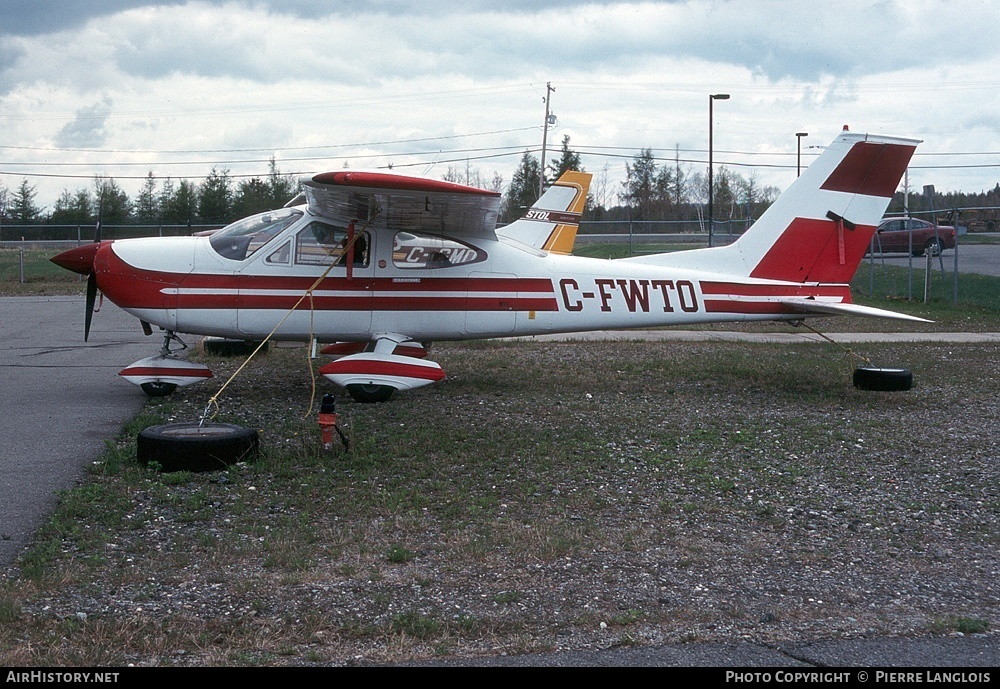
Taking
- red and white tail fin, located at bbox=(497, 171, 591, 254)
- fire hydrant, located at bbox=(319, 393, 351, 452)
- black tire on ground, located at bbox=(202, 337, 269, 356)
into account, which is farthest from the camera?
red and white tail fin, located at bbox=(497, 171, 591, 254)

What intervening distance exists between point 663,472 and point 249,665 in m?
3.96

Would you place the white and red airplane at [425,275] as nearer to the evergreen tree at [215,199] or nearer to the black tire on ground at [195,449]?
the black tire on ground at [195,449]

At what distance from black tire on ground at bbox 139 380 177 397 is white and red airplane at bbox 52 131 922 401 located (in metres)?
0.02

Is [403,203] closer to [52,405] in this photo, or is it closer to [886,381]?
[52,405]

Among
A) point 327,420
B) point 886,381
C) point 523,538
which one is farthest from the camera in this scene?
point 886,381

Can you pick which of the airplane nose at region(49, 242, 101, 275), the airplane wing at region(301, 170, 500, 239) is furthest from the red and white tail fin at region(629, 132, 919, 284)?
the airplane nose at region(49, 242, 101, 275)

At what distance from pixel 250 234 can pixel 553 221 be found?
11.9 meters

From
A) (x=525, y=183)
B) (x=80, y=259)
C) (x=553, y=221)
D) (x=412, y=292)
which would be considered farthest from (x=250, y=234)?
(x=525, y=183)

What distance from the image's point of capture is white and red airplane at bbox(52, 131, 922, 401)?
9609mm

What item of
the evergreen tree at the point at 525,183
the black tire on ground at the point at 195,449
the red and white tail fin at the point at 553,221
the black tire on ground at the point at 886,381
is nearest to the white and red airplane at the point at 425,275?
the black tire on ground at the point at 886,381

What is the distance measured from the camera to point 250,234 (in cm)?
1003

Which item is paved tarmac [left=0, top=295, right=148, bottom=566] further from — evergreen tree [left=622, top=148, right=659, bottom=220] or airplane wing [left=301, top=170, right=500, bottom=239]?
evergreen tree [left=622, top=148, right=659, bottom=220]

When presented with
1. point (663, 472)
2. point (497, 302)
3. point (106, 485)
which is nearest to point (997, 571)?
point (663, 472)
